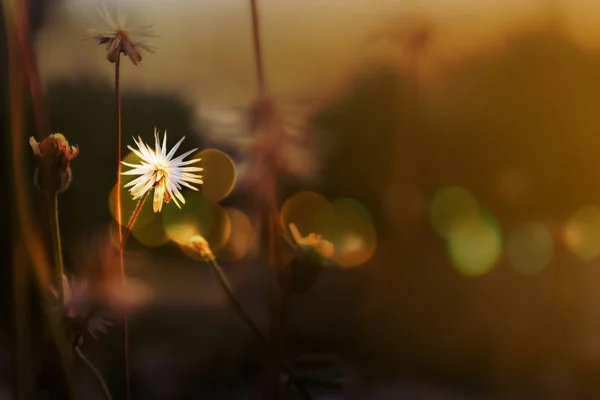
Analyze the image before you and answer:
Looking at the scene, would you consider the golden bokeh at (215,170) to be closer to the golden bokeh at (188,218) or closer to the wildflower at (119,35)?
the golden bokeh at (188,218)

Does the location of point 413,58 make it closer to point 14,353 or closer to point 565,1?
point 565,1

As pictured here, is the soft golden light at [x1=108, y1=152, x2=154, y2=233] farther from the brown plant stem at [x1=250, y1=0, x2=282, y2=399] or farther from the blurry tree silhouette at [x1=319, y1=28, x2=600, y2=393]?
the blurry tree silhouette at [x1=319, y1=28, x2=600, y2=393]

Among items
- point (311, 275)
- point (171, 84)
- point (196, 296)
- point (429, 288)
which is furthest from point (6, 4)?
point (429, 288)

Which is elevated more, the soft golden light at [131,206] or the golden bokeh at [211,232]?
the soft golden light at [131,206]

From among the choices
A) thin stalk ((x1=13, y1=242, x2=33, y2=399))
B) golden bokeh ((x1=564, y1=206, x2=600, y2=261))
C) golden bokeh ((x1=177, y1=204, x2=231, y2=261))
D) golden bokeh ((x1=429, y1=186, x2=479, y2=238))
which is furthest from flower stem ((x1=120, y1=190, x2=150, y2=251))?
golden bokeh ((x1=564, y1=206, x2=600, y2=261))

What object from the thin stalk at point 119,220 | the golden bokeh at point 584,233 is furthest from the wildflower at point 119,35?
the golden bokeh at point 584,233

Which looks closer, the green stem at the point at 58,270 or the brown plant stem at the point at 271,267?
the green stem at the point at 58,270

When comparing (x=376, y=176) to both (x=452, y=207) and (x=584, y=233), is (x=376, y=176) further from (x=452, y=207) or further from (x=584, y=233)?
(x=584, y=233)
